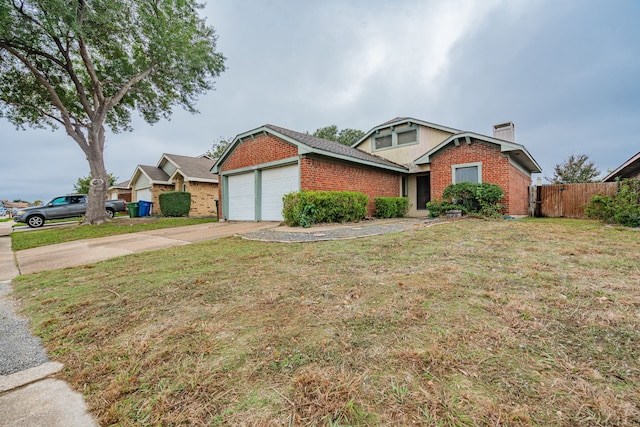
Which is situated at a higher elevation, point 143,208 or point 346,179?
point 346,179

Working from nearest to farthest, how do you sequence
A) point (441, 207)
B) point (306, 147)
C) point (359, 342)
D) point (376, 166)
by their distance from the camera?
point (359, 342) → point (306, 147) → point (441, 207) → point (376, 166)

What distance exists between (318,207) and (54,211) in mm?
16744

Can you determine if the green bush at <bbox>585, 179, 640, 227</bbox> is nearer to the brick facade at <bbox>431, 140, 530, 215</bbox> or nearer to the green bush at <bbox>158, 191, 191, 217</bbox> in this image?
the brick facade at <bbox>431, 140, 530, 215</bbox>

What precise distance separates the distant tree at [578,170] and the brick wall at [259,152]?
30858mm

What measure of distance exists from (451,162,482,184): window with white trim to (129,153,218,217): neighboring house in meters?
14.9

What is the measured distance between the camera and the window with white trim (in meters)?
11.1

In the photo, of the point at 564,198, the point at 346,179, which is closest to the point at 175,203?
the point at 346,179

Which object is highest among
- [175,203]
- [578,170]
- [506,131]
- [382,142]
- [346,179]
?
[382,142]

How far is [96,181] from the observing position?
13.4 m

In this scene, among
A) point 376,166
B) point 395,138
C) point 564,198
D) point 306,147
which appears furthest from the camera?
point 395,138

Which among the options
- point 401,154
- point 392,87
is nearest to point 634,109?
point 392,87

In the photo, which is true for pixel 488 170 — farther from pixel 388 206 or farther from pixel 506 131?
pixel 388 206

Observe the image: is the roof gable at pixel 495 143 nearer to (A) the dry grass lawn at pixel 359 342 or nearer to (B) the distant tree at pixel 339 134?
(A) the dry grass lawn at pixel 359 342

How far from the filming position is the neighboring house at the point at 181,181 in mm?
18703
